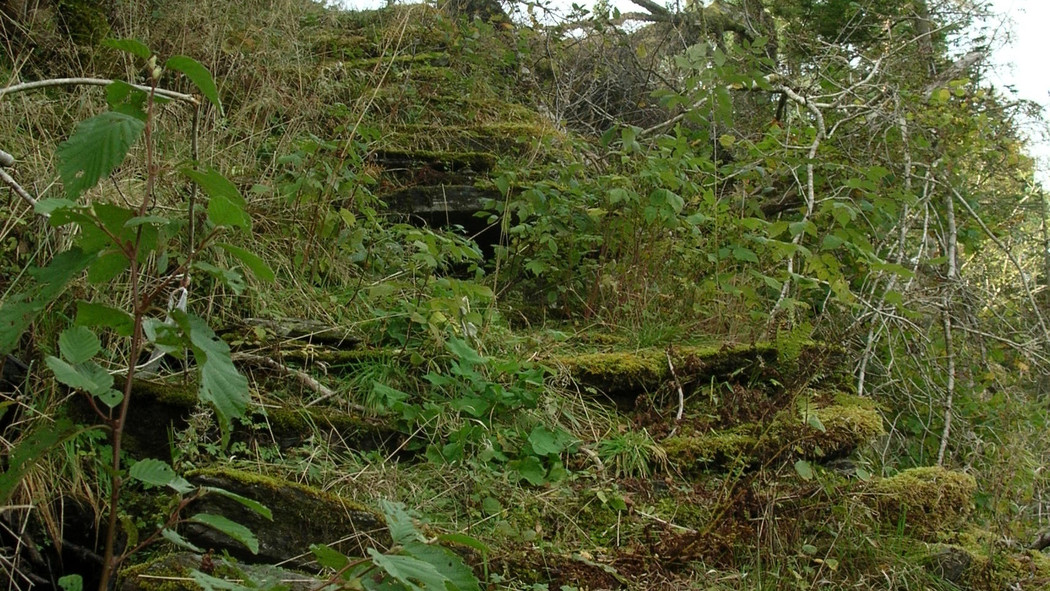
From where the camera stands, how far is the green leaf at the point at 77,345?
1.46 m

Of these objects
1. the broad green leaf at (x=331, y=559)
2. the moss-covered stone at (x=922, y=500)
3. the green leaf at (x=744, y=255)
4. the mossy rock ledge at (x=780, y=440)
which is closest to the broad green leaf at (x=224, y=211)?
the broad green leaf at (x=331, y=559)

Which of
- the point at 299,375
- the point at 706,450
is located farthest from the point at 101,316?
the point at 706,450

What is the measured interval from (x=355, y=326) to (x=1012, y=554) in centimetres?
282

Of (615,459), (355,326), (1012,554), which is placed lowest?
(1012,554)

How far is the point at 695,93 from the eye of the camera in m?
4.88

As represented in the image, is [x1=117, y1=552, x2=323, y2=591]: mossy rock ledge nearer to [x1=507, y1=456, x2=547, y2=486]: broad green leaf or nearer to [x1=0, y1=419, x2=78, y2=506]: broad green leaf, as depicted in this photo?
[x1=0, y1=419, x2=78, y2=506]: broad green leaf

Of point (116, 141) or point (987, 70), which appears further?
point (987, 70)

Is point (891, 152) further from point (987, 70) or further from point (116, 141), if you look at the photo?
point (116, 141)

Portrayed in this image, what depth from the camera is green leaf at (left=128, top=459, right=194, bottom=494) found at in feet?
4.90

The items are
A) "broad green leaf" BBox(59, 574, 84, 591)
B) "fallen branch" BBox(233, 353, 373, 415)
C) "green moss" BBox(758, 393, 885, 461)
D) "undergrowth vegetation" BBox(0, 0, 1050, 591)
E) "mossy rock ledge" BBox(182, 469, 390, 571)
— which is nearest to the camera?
"broad green leaf" BBox(59, 574, 84, 591)

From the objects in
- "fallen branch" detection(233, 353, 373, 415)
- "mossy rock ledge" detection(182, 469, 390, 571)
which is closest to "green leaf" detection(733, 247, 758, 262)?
"fallen branch" detection(233, 353, 373, 415)

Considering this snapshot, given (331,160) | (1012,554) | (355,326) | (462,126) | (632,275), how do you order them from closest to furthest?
(1012,554) < (355,326) < (331,160) < (632,275) < (462,126)

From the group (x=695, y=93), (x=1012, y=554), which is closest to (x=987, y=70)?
(x=695, y=93)

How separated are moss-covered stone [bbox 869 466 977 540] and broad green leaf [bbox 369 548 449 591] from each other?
2415 millimetres
